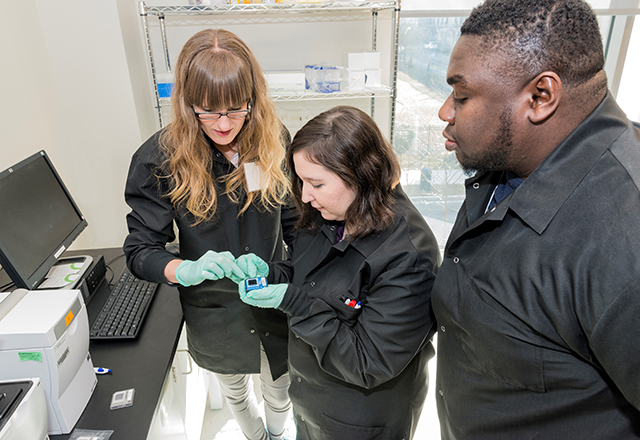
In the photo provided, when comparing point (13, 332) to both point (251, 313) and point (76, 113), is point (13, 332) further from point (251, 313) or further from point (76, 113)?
point (76, 113)

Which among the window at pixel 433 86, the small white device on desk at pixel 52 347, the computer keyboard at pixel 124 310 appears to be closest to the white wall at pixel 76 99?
the computer keyboard at pixel 124 310

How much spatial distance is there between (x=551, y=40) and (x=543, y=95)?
81 mm

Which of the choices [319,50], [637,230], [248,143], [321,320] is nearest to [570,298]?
[637,230]

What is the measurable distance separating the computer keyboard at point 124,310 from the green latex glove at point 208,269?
312 mm

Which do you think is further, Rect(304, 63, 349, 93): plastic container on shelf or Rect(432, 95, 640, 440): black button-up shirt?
Rect(304, 63, 349, 93): plastic container on shelf

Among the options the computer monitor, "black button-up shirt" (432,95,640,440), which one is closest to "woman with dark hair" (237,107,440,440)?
"black button-up shirt" (432,95,640,440)

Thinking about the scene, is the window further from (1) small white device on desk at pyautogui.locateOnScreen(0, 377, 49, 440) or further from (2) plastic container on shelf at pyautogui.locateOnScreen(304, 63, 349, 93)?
(1) small white device on desk at pyautogui.locateOnScreen(0, 377, 49, 440)

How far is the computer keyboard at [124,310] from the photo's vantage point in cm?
134

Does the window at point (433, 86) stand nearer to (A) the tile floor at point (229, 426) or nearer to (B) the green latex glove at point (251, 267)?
(A) the tile floor at point (229, 426)

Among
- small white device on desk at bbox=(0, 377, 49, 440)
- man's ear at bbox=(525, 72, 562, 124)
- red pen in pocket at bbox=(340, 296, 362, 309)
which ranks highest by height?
man's ear at bbox=(525, 72, 562, 124)

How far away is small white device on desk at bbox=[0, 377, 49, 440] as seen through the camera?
774 mm

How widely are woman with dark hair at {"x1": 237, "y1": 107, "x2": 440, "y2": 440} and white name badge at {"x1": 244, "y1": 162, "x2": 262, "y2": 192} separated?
184 millimetres

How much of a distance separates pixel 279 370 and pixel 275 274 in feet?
1.45

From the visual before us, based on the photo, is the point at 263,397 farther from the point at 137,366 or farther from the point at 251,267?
the point at 251,267
